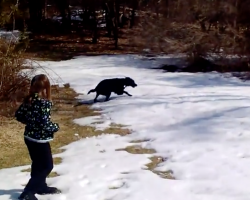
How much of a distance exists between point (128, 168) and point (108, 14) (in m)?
28.0

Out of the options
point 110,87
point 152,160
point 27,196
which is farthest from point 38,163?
point 110,87

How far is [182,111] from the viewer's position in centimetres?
1182

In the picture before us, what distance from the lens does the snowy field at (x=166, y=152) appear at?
6426mm

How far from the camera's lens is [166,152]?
842cm

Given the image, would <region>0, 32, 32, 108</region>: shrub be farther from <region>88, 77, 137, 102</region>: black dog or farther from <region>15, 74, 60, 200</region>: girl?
<region>15, 74, 60, 200</region>: girl

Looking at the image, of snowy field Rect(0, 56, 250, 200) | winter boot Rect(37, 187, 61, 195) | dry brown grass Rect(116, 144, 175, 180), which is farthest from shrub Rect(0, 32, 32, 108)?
winter boot Rect(37, 187, 61, 195)

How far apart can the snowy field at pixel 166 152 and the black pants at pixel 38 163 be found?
11.3 inches

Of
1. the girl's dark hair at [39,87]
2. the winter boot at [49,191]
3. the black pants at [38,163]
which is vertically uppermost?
the girl's dark hair at [39,87]

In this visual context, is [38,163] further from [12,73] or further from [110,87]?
[110,87]

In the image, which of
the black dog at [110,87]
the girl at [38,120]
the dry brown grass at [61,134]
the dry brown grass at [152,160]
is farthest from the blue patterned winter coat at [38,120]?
the black dog at [110,87]

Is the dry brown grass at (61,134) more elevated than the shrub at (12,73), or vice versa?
the shrub at (12,73)

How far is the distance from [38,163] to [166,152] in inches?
113

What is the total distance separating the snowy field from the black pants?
0.94ft

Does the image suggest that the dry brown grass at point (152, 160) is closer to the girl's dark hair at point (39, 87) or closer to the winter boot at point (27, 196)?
the winter boot at point (27, 196)
